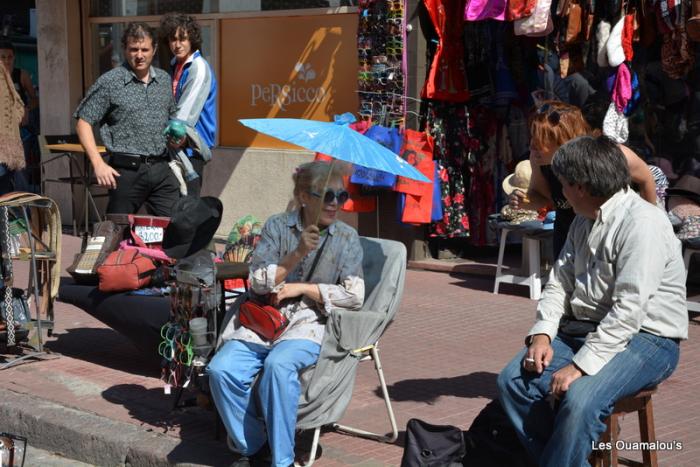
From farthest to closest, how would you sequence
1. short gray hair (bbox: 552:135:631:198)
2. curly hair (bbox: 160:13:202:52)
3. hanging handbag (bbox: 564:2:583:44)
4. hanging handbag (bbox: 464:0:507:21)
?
hanging handbag (bbox: 464:0:507:21)
hanging handbag (bbox: 564:2:583:44)
curly hair (bbox: 160:13:202:52)
short gray hair (bbox: 552:135:631:198)

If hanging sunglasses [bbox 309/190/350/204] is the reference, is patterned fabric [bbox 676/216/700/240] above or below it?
below

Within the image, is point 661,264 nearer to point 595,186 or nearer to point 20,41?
point 595,186

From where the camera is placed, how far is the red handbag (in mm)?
4863

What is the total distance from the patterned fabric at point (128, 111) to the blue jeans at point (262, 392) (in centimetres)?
241

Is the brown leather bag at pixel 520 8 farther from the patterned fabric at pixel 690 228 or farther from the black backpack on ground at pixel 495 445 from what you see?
the black backpack on ground at pixel 495 445

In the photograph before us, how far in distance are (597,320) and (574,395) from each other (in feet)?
1.49

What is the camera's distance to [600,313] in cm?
420

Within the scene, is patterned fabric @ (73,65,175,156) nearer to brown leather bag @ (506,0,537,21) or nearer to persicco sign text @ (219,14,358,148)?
brown leather bag @ (506,0,537,21)

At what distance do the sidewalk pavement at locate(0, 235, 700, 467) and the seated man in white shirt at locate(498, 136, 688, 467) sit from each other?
2.67 ft

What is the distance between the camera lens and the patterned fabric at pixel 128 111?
6.75 meters

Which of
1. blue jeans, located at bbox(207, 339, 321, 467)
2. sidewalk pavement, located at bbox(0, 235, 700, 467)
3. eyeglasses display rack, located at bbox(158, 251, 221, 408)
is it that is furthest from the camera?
eyeglasses display rack, located at bbox(158, 251, 221, 408)

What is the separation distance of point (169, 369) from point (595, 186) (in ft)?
7.47

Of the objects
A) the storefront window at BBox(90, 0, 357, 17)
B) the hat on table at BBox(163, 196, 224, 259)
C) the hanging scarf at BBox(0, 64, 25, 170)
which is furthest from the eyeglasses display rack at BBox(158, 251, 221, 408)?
the storefront window at BBox(90, 0, 357, 17)

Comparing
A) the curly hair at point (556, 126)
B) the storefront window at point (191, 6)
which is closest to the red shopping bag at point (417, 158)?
the storefront window at point (191, 6)
